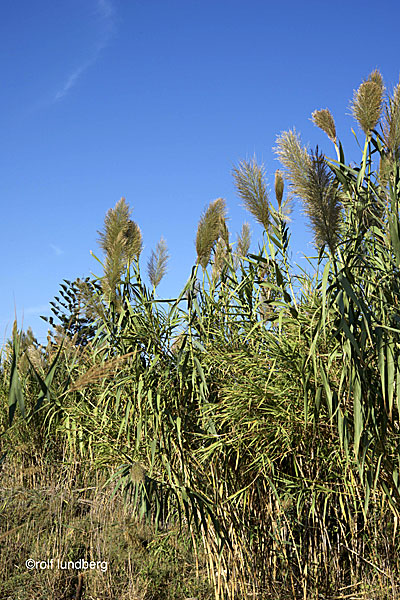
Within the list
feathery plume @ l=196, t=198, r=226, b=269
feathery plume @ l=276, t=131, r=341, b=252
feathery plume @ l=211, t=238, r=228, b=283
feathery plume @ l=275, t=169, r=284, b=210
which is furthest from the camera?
feathery plume @ l=211, t=238, r=228, b=283

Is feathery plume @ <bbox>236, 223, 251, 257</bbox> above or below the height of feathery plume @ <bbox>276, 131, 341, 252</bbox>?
above

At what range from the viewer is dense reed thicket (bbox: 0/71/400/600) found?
1991mm

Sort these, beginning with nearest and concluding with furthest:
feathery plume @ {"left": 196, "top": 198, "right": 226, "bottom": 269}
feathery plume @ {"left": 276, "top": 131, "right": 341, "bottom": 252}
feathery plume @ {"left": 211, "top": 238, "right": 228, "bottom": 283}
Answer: feathery plume @ {"left": 276, "top": 131, "right": 341, "bottom": 252} < feathery plume @ {"left": 196, "top": 198, "right": 226, "bottom": 269} < feathery plume @ {"left": 211, "top": 238, "right": 228, "bottom": 283}

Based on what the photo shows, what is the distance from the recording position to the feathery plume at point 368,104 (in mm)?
1979

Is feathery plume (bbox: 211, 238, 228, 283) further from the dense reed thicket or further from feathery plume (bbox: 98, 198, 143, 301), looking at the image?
feathery plume (bbox: 98, 198, 143, 301)

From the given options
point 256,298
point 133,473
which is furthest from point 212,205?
point 133,473

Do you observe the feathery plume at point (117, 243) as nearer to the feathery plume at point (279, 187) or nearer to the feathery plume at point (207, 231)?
the feathery plume at point (207, 231)

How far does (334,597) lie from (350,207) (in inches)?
65.8

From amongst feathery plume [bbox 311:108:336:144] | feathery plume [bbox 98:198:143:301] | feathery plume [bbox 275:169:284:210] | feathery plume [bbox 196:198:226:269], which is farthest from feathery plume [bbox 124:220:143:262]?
feathery plume [bbox 311:108:336:144]

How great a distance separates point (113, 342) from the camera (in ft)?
7.81

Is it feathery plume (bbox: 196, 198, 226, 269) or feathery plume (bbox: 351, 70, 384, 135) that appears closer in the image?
feathery plume (bbox: 351, 70, 384, 135)

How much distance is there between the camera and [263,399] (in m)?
2.18

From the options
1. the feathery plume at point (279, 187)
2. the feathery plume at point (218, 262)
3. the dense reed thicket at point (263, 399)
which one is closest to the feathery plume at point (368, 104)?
the dense reed thicket at point (263, 399)

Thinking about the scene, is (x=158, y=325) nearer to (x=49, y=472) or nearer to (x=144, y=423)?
(x=144, y=423)
